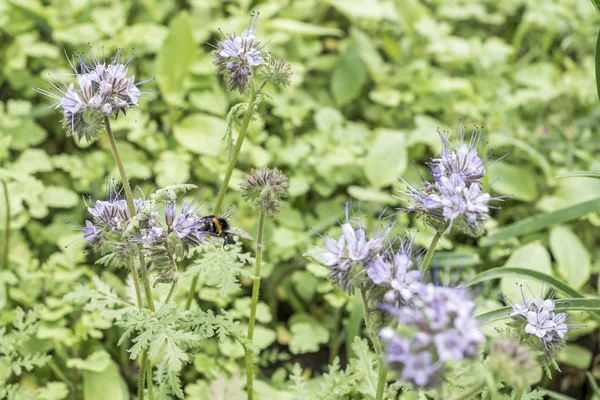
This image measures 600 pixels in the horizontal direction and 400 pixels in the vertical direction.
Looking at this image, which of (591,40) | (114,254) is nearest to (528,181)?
(591,40)

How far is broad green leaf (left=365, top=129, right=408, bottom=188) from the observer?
293cm

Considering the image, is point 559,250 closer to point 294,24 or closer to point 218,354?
point 218,354

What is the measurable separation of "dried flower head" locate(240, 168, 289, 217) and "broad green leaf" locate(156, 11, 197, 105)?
5.19 ft

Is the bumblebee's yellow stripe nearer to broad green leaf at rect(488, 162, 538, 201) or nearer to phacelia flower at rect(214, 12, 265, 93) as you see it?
phacelia flower at rect(214, 12, 265, 93)

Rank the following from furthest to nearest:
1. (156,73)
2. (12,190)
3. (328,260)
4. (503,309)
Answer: (156,73) < (12,190) < (503,309) < (328,260)

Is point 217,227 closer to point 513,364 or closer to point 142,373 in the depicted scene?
point 142,373

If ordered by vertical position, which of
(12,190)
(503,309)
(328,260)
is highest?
(12,190)

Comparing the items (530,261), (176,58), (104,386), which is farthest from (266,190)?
(176,58)

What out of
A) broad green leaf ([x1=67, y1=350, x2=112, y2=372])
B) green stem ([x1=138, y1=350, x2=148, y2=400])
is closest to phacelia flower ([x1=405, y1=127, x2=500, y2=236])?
green stem ([x1=138, y1=350, x2=148, y2=400])

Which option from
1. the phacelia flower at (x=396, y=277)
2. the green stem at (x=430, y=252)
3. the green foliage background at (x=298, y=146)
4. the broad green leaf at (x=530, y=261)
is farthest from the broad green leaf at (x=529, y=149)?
the phacelia flower at (x=396, y=277)

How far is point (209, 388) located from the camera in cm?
212

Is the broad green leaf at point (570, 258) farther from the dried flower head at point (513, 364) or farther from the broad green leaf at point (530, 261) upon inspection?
the dried flower head at point (513, 364)

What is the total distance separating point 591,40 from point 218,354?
3.35 meters

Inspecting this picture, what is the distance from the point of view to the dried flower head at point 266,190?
5.54 feet
